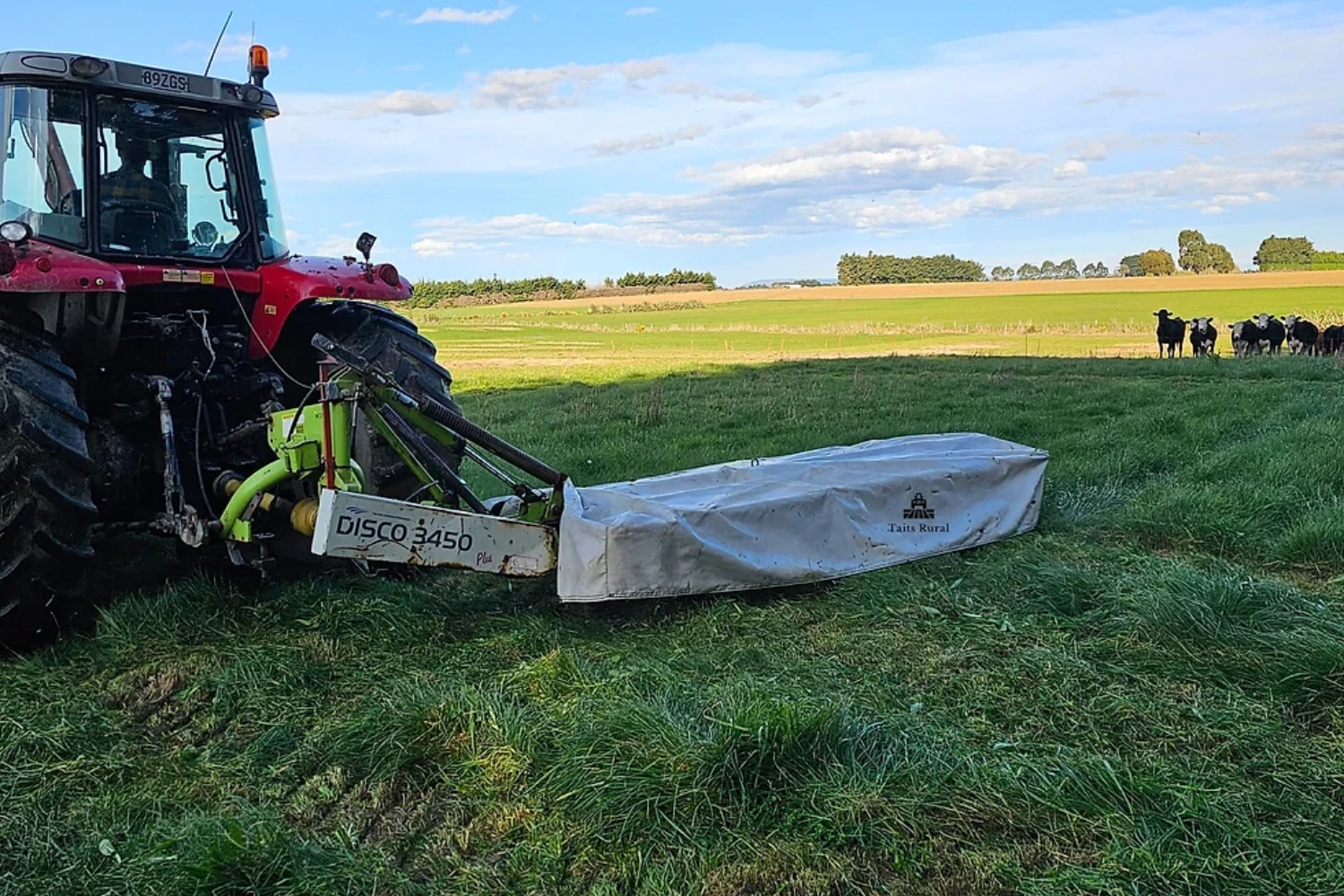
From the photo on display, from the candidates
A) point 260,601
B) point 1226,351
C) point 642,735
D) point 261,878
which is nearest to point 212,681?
point 260,601

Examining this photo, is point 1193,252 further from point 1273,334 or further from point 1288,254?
point 1273,334

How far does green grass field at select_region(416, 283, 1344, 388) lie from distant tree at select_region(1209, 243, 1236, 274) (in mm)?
16534

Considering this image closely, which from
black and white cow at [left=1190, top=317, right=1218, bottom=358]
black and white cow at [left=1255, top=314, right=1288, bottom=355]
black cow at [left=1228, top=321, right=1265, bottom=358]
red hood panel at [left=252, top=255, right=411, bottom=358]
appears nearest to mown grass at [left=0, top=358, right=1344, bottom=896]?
red hood panel at [left=252, top=255, right=411, bottom=358]

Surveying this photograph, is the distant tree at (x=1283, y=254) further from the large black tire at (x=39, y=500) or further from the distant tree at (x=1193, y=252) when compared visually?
the large black tire at (x=39, y=500)

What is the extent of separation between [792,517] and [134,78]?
11.9ft

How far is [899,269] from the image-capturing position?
89750mm

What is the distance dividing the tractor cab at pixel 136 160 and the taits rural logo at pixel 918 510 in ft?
11.4

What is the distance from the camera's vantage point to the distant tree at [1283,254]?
7219 cm

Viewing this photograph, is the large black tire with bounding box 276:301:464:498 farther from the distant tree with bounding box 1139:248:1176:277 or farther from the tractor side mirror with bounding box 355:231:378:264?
the distant tree with bounding box 1139:248:1176:277

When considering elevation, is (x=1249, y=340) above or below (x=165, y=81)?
below

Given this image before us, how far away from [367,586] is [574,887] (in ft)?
8.76

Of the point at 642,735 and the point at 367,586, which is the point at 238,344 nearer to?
the point at 367,586

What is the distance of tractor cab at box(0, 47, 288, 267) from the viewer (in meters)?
4.83

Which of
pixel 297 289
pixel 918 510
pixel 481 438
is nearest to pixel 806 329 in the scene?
pixel 918 510
